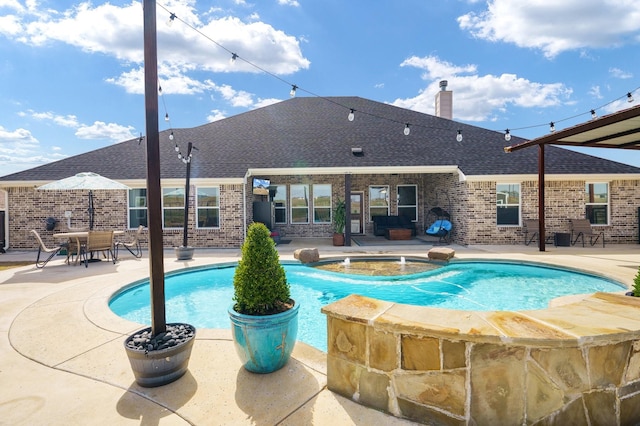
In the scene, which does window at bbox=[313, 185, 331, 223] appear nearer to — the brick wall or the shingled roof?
the shingled roof

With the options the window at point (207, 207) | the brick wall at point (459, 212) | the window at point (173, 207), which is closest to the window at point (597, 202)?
the brick wall at point (459, 212)

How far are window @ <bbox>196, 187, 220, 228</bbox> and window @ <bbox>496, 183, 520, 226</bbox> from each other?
11.6 m

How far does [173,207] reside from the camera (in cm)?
1291

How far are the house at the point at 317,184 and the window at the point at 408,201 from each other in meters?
0.88

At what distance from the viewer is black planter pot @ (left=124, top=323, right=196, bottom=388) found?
8.80ft

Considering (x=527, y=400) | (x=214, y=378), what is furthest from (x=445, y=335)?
(x=214, y=378)

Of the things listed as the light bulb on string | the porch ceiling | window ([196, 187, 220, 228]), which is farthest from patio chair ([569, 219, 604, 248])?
the light bulb on string

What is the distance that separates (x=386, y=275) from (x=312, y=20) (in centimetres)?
819

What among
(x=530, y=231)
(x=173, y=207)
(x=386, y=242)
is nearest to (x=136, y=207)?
(x=173, y=207)

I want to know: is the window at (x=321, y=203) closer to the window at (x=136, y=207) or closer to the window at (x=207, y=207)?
the window at (x=207, y=207)

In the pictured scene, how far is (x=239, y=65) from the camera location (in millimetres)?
7633

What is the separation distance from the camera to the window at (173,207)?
42.1 ft

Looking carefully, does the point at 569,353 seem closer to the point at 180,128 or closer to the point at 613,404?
the point at 613,404

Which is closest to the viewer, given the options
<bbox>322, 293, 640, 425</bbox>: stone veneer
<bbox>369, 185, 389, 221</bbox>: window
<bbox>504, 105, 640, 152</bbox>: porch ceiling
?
<bbox>322, 293, 640, 425</bbox>: stone veneer
